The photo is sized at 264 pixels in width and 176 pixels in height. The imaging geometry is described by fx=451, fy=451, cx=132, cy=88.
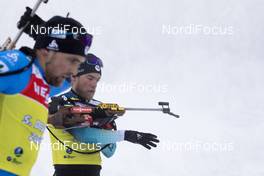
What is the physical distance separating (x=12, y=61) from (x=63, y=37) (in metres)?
0.65

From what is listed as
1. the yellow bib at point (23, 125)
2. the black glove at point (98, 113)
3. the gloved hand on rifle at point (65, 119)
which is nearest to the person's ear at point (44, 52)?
the yellow bib at point (23, 125)

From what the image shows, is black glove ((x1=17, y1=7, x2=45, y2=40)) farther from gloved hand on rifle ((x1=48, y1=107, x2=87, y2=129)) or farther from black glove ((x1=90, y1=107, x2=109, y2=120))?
black glove ((x1=90, y1=107, x2=109, y2=120))

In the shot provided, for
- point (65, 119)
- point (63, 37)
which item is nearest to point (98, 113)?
point (65, 119)

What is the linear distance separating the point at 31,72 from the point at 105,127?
7.53ft

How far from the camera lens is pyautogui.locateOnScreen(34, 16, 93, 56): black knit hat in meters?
3.23

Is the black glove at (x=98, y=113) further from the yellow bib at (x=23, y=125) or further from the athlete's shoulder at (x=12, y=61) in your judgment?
the athlete's shoulder at (x=12, y=61)

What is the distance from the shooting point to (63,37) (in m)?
3.30

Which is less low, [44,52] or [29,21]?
[29,21]

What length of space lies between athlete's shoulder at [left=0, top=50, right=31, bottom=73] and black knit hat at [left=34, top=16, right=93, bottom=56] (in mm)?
360

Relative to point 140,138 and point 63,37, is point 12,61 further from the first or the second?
point 140,138

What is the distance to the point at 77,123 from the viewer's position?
4801 millimetres

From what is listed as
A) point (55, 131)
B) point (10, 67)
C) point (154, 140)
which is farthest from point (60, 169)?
point (10, 67)

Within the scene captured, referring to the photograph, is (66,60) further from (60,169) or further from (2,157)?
(60,169)

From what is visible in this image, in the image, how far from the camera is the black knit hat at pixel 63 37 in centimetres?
323
